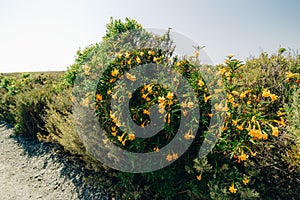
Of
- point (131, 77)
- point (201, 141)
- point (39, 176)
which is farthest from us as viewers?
point (39, 176)

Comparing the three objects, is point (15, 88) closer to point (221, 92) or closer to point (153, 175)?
point (153, 175)

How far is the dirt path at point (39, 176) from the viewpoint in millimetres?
3439

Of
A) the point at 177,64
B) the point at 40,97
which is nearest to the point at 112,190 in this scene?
the point at 177,64

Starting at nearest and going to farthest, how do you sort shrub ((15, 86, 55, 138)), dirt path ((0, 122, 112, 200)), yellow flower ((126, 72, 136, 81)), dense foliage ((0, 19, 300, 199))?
1. dense foliage ((0, 19, 300, 199))
2. yellow flower ((126, 72, 136, 81))
3. dirt path ((0, 122, 112, 200))
4. shrub ((15, 86, 55, 138))

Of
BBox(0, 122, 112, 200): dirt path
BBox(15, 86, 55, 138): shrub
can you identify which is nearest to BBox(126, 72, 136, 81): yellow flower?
BBox(0, 122, 112, 200): dirt path

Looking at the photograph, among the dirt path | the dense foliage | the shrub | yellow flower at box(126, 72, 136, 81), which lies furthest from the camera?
the shrub

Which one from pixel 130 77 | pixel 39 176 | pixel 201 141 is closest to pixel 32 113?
pixel 39 176

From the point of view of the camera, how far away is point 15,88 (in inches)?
289

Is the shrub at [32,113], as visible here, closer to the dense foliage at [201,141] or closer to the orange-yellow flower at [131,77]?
the dense foliage at [201,141]

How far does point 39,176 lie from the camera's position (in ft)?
12.9

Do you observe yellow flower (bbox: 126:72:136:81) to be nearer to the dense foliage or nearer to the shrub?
the dense foliage

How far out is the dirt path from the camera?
11.3ft

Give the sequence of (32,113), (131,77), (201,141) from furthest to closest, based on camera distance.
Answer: (32,113) → (131,77) → (201,141)

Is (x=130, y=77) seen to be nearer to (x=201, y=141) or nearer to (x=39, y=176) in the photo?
(x=201, y=141)
